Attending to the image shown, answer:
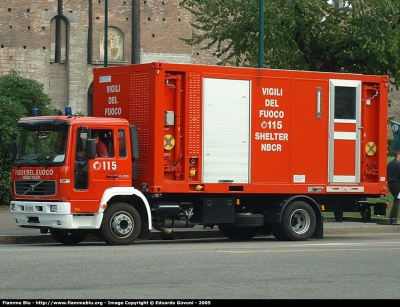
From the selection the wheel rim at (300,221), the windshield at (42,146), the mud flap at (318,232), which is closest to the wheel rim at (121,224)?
the windshield at (42,146)

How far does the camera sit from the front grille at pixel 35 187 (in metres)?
17.3

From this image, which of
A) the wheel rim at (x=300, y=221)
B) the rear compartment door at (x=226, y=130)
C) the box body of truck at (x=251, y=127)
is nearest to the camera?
the box body of truck at (x=251, y=127)

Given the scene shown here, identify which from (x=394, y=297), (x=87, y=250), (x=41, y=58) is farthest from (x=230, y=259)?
(x=41, y=58)

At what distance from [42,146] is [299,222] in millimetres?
5177

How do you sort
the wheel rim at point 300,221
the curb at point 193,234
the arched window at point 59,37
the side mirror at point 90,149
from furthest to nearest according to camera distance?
1. the arched window at point 59,37
2. the wheel rim at point 300,221
3. the curb at point 193,234
4. the side mirror at point 90,149

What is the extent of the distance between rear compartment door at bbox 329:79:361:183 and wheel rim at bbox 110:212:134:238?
445 cm

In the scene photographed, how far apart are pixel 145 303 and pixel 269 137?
399 inches

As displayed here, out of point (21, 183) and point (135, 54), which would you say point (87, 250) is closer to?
point (21, 183)

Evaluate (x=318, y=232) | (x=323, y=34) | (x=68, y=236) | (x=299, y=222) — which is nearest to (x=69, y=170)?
(x=68, y=236)

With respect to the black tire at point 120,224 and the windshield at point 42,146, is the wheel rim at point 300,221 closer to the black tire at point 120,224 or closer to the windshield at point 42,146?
the black tire at point 120,224

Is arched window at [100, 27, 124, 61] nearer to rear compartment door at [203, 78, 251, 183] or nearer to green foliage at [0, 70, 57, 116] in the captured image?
green foliage at [0, 70, 57, 116]

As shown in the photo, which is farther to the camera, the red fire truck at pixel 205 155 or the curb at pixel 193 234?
the curb at pixel 193 234

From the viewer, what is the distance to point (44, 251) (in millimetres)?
15547

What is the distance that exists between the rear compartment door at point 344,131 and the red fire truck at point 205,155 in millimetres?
20
